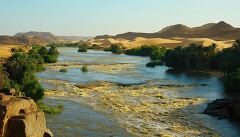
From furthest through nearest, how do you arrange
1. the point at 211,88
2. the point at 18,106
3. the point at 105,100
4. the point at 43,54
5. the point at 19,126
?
the point at 43,54 < the point at 211,88 < the point at 105,100 < the point at 18,106 < the point at 19,126

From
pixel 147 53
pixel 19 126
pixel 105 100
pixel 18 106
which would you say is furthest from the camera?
pixel 147 53

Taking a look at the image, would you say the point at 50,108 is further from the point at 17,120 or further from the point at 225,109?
the point at 17,120

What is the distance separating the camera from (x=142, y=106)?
35.0 metres

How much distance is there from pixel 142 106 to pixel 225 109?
6523 millimetres

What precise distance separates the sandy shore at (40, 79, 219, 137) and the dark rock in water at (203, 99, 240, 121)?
138 cm

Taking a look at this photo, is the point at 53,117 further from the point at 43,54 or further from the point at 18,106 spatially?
→ the point at 43,54

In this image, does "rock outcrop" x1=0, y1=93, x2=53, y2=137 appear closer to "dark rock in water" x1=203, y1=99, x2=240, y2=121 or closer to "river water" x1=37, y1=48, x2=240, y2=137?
"river water" x1=37, y1=48, x2=240, y2=137

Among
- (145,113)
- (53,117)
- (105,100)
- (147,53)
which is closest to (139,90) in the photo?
(105,100)

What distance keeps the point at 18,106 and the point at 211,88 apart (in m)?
34.9

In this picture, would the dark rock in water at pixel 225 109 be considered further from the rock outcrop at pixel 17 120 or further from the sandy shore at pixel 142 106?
the rock outcrop at pixel 17 120

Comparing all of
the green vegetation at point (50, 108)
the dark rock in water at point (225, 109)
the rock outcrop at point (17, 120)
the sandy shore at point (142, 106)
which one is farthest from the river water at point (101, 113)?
the rock outcrop at point (17, 120)

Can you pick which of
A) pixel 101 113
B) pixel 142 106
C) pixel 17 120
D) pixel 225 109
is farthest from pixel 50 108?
pixel 17 120

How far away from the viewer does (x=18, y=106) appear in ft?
55.2

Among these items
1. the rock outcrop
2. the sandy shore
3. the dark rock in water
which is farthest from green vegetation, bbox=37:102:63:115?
the rock outcrop
